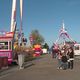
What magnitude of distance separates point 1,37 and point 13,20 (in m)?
5.16

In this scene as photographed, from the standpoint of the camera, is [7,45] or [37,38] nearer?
[7,45]

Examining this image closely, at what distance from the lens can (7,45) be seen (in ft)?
103

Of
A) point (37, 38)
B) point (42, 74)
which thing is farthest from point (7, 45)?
point (37, 38)

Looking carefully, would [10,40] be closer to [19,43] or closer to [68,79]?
[68,79]

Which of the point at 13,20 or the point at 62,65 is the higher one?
the point at 13,20

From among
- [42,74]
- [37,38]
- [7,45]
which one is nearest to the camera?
[42,74]

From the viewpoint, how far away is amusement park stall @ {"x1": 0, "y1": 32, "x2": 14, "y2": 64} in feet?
100

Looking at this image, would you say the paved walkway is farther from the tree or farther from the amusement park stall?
the tree

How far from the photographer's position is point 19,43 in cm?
5297

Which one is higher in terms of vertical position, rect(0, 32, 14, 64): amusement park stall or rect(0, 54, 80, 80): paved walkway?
rect(0, 32, 14, 64): amusement park stall

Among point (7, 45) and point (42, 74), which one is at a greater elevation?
point (7, 45)

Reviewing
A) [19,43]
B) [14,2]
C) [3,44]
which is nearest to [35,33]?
[19,43]

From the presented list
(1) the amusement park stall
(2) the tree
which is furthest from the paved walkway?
(2) the tree

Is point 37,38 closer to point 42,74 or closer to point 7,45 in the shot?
point 7,45
